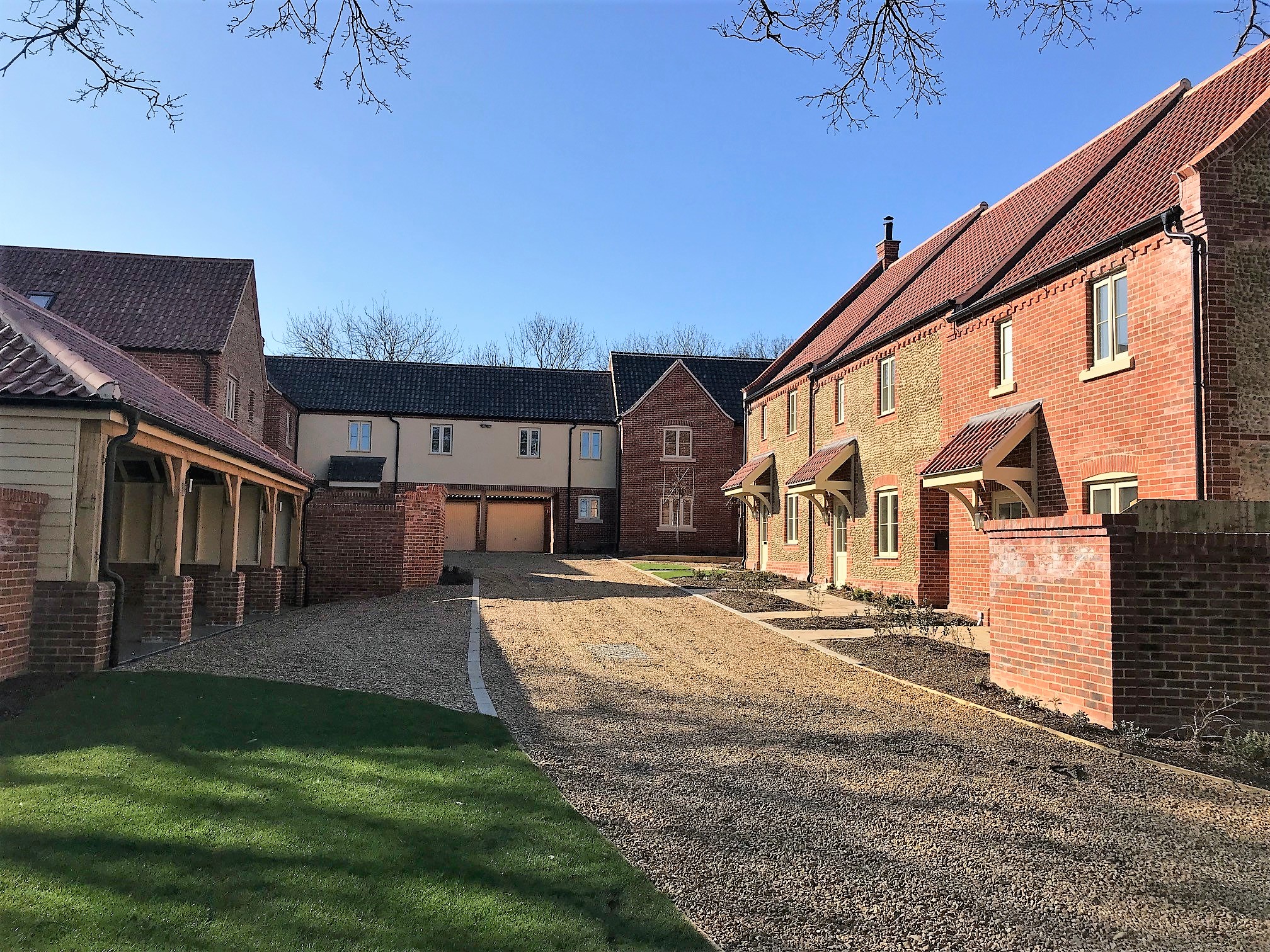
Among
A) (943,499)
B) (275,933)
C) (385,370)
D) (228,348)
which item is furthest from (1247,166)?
(385,370)

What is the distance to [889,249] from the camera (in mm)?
27469

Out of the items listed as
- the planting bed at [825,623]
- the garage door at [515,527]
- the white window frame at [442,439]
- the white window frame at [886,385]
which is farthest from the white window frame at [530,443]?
the planting bed at [825,623]

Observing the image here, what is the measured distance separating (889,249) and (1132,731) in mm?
22560

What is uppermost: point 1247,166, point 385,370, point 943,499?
point 385,370

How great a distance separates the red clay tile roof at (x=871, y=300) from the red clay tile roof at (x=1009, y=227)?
0.63 meters

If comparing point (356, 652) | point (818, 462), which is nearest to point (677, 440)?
point (818, 462)

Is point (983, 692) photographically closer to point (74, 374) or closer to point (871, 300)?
point (74, 374)

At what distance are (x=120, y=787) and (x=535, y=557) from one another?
2621 centimetres

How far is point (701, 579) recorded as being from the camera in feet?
76.9

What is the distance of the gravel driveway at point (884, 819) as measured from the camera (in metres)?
4.19

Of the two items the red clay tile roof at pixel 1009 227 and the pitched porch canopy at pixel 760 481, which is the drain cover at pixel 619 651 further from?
the pitched porch canopy at pixel 760 481

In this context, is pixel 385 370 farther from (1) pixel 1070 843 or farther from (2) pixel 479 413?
(1) pixel 1070 843

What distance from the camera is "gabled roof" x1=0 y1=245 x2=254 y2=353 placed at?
21766 mm

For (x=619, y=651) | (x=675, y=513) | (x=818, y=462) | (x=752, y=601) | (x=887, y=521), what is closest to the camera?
(x=619, y=651)
